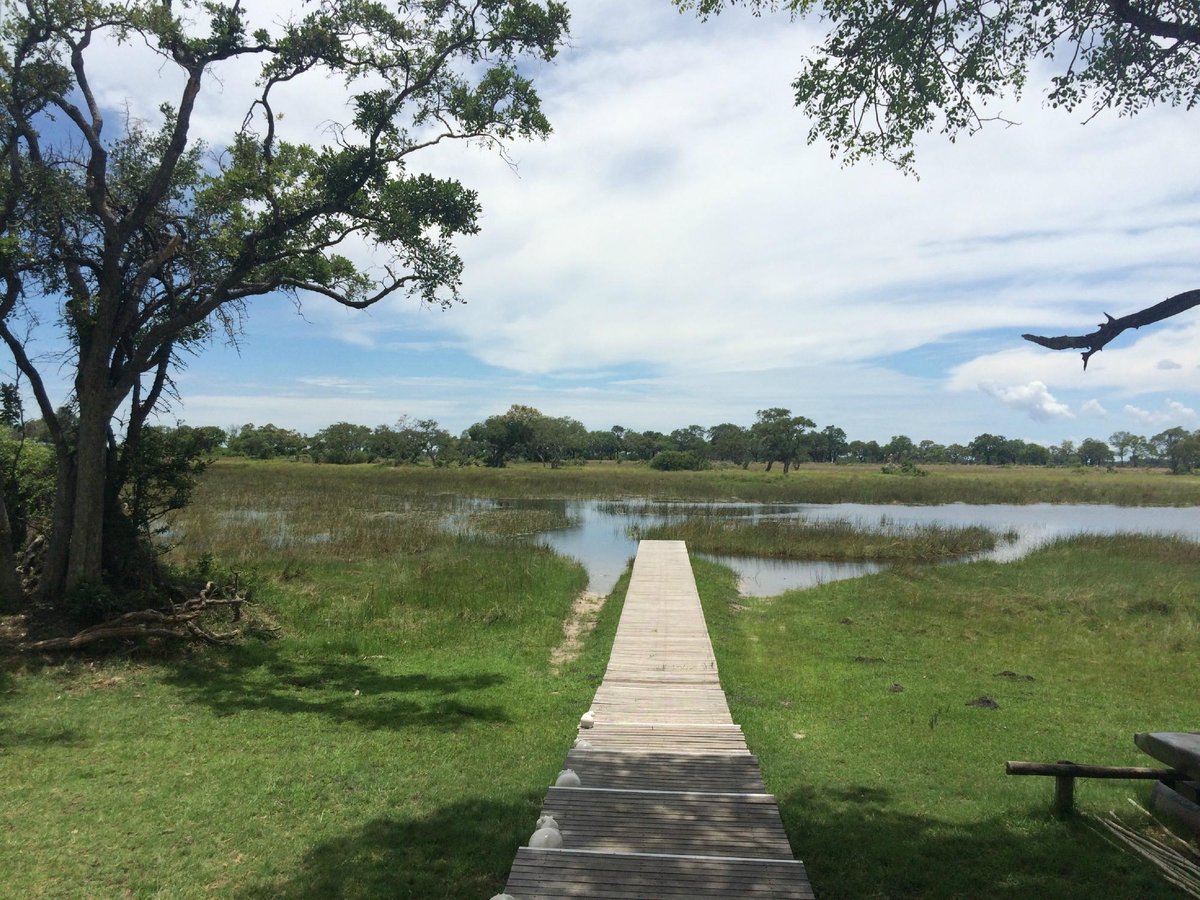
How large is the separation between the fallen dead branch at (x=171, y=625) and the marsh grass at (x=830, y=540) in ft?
53.2

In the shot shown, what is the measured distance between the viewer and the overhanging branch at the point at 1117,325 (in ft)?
15.3

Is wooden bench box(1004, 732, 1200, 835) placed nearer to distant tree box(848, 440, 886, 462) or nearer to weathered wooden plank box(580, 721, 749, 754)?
weathered wooden plank box(580, 721, 749, 754)

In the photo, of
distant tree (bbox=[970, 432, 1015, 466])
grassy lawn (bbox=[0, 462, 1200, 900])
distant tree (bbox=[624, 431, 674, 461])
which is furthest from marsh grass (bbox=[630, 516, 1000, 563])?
distant tree (bbox=[970, 432, 1015, 466])

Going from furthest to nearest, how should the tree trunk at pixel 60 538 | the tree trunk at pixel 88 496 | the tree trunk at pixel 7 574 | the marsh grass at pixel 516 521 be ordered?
the marsh grass at pixel 516 521, the tree trunk at pixel 60 538, the tree trunk at pixel 88 496, the tree trunk at pixel 7 574

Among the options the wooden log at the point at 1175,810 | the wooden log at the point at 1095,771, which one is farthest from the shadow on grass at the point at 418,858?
the wooden log at the point at 1175,810

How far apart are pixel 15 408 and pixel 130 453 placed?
1.57 m

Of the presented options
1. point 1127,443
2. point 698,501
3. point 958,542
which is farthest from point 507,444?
point 1127,443

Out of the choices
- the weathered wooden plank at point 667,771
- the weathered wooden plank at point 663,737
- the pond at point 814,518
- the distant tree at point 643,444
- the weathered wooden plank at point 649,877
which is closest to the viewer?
the weathered wooden plank at point 649,877

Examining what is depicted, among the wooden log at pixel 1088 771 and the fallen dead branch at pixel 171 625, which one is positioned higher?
the wooden log at pixel 1088 771

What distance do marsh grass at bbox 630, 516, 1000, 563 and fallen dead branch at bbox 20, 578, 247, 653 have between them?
16.2 m

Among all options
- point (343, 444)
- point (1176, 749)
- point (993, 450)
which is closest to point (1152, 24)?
point (1176, 749)

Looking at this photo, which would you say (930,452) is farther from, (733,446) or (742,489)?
(742,489)

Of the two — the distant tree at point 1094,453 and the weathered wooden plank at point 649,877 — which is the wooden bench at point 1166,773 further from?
the distant tree at point 1094,453

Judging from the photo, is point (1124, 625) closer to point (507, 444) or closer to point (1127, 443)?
point (507, 444)
